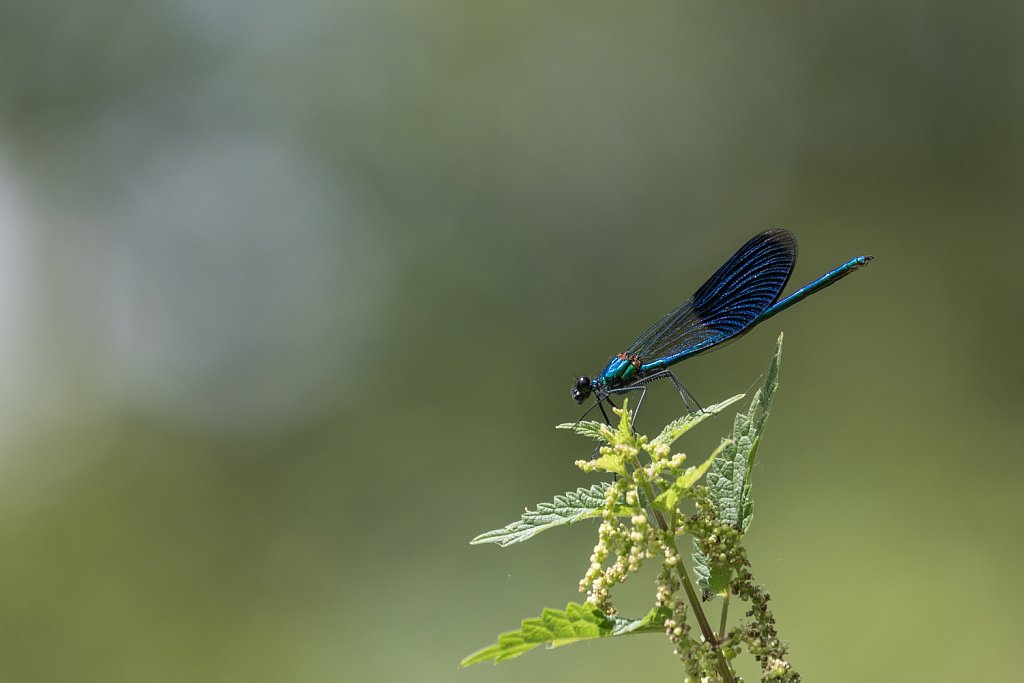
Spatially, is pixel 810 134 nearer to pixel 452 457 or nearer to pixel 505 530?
pixel 452 457

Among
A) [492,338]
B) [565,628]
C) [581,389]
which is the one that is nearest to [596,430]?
[565,628]

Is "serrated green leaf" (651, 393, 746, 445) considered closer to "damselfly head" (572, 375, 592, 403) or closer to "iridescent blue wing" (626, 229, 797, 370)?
"iridescent blue wing" (626, 229, 797, 370)

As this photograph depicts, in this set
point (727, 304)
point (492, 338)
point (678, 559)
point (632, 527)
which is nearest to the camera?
point (678, 559)

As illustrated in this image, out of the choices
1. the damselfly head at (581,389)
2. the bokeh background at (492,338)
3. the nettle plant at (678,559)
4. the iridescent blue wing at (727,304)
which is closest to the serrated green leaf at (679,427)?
the nettle plant at (678,559)

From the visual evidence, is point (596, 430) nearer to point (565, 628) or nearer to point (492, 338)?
point (565, 628)

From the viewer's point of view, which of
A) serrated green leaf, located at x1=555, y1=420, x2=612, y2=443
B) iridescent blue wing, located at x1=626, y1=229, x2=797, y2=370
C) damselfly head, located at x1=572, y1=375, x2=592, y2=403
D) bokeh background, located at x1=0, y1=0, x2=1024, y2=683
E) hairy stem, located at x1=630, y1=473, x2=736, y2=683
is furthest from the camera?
bokeh background, located at x1=0, y1=0, x2=1024, y2=683

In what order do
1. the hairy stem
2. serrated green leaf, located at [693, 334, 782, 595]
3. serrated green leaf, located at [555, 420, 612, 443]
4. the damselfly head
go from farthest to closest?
1. the damselfly head
2. serrated green leaf, located at [555, 420, 612, 443]
3. serrated green leaf, located at [693, 334, 782, 595]
4. the hairy stem

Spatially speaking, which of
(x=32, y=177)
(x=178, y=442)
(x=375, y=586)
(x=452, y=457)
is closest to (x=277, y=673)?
(x=375, y=586)

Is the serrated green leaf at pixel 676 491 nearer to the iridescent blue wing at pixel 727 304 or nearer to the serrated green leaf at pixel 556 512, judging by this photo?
the serrated green leaf at pixel 556 512

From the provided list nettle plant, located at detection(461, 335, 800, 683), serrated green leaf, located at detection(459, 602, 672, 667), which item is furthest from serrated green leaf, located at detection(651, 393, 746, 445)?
serrated green leaf, located at detection(459, 602, 672, 667)
